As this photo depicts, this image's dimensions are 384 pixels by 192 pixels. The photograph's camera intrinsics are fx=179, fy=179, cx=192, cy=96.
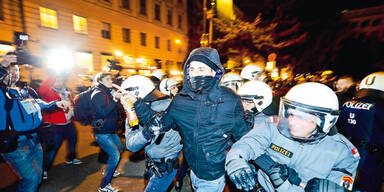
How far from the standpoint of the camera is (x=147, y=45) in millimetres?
20625

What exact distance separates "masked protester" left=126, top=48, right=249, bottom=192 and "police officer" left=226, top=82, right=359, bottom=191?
1.02 feet

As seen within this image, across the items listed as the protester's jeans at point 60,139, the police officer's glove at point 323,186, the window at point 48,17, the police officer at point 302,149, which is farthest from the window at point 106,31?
the police officer's glove at point 323,186

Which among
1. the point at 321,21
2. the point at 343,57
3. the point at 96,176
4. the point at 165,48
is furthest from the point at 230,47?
the point at 343,57

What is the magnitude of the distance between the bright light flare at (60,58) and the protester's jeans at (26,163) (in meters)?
12.4

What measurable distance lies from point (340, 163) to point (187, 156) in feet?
4.74

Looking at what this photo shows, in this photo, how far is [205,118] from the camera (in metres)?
1.92

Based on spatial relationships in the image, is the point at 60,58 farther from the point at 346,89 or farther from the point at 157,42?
the point at 346,89

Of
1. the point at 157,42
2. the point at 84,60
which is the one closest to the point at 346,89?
the point at 84,60

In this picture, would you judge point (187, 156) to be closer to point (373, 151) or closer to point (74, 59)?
point (373, 151)

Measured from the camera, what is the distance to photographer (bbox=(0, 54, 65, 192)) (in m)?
2.36

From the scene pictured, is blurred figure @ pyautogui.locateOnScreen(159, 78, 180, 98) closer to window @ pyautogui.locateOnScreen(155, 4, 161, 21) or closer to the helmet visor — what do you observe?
the helmet visor

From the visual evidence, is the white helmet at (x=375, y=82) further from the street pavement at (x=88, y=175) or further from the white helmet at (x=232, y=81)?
the street pavement at (x=88, y=175)

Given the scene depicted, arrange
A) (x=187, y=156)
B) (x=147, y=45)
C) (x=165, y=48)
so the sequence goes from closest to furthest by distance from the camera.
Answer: (x=187, y=156) < (x=147, y=45) < (x=165, y=48)

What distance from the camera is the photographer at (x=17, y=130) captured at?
7.75ft
